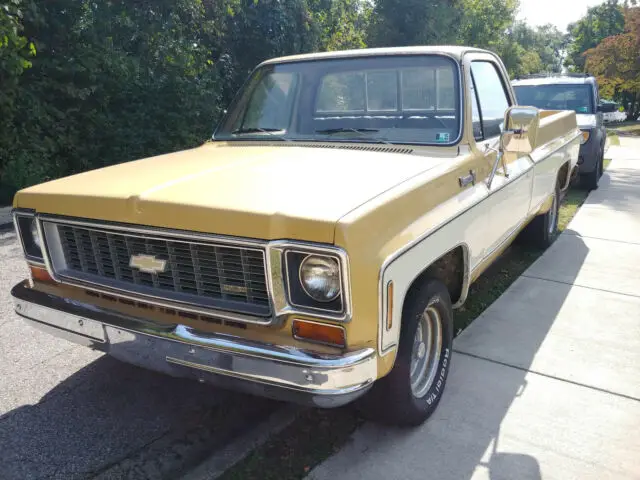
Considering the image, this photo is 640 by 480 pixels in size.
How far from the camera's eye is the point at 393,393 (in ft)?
9.27

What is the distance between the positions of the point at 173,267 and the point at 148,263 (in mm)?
132

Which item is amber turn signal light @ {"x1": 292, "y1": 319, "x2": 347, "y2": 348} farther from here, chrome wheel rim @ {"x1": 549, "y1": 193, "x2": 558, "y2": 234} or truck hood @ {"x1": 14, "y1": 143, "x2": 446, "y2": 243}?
chrome wheel rim @ {"x1": 549, "y1": 193, "x2": 558, "y2": 234}

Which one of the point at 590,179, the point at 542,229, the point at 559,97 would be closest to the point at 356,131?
the point at 542,229

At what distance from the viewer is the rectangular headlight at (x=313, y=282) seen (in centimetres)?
229

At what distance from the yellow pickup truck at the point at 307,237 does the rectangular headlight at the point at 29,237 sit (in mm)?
12

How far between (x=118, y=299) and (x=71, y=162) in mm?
7132

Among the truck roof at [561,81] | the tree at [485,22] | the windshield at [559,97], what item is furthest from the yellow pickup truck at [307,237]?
the tree at [485,22]

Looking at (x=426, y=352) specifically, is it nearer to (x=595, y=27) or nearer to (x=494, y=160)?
(x=494, y=160)

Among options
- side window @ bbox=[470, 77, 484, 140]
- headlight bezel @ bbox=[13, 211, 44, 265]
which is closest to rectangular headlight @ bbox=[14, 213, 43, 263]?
headlight bezel @ bbox=[13, 211, 44, 265]

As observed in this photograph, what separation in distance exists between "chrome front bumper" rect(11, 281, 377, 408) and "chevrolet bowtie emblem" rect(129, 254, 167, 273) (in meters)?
0.24

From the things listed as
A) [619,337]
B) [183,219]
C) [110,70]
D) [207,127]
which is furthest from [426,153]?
[207,127]

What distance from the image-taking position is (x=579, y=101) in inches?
380

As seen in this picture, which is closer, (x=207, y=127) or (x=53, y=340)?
(x=53, y=340)

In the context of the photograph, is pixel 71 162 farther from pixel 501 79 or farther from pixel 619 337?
pixel 619 337
